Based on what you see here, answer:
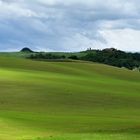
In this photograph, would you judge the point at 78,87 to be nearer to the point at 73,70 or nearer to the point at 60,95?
the point at 60,95

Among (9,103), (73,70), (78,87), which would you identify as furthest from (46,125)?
(73,70)

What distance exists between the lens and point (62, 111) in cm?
4803

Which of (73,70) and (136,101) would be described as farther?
(73,70)

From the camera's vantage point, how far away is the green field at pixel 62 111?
98.6 ft

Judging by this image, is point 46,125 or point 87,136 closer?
point 87,136

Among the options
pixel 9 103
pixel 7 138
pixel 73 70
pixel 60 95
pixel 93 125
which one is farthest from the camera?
pixel 73 70

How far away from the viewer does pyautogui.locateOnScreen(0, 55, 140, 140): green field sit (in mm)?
30062

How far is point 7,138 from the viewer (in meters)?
26.8

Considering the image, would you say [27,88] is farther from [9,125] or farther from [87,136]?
[87,136]

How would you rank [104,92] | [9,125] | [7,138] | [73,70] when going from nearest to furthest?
[7,138], [9,125], [104,92], [73,70]

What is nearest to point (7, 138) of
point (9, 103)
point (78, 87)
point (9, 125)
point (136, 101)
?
point (9, 125)

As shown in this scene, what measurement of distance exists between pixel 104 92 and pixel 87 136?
38645 mm

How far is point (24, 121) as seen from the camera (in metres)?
36.1

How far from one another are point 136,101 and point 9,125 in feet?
101
